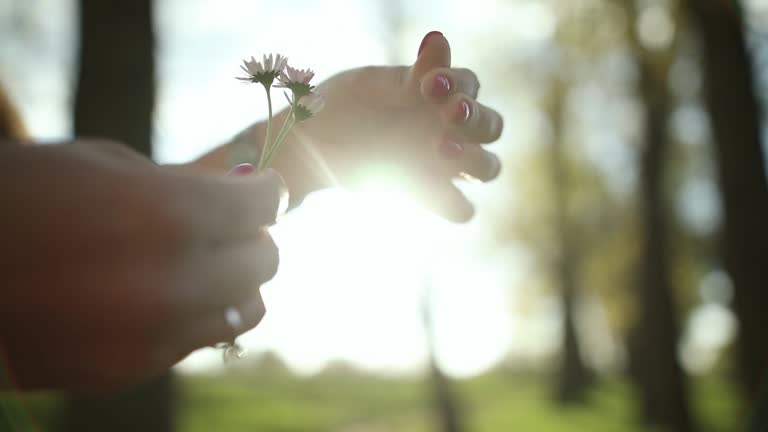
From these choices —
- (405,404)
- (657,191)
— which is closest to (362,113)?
(657,191)

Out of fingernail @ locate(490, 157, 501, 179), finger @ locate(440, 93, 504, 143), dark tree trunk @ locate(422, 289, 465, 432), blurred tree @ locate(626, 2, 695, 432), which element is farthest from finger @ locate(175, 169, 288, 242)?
blurred tree @ locate(626, 2, 695, 432)

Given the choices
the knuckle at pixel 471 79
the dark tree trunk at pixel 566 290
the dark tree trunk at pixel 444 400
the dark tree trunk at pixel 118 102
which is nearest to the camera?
the knuckle at pixel 471 79

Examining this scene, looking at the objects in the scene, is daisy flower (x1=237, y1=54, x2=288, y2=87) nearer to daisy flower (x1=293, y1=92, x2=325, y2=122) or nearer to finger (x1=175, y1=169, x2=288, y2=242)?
daisy flower (x1=293, y1=92, x2=325, y2=122)

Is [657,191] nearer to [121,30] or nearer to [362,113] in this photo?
[121,30]

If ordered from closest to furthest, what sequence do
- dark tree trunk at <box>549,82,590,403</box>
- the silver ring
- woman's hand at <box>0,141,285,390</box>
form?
woman's hand at <box>0,141,285,390</box> < the silver ring < dark tree trunk at <box>549,82,590,403</box>

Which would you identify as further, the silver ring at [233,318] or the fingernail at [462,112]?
the fingernail at [462,112]

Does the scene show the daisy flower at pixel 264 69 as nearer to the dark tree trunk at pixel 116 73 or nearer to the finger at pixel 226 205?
the finger at pixel 226 205

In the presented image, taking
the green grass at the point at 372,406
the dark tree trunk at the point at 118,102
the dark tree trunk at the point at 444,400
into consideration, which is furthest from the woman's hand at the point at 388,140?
the dark tree trunk at the point at 444,400

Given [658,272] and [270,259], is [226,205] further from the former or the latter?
[658,272]
